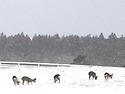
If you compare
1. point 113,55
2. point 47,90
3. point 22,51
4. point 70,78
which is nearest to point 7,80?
point 70,78

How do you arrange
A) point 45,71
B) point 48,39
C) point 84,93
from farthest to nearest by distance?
point 48,39, point 45,71, point 84,93

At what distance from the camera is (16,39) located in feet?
411

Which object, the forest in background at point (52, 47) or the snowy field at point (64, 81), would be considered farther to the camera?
the forest in background at point (52, 47)

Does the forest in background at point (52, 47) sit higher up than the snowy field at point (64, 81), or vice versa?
the forest in background at point (52, 47)

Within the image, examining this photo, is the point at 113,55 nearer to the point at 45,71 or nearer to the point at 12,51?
the point at 12,51

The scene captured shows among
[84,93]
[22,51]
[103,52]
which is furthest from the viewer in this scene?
[22,51]

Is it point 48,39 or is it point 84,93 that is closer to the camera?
point 84,93

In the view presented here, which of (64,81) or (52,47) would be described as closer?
(64,81)

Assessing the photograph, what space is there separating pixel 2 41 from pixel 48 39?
17396 mm

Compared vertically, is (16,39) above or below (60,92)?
above

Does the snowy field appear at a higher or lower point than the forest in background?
lower

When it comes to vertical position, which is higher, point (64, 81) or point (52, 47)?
point (52, 47)

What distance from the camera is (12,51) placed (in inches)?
4518

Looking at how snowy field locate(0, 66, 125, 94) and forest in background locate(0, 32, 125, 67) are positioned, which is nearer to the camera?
snowy field locate(0, 66, 125, 94)
